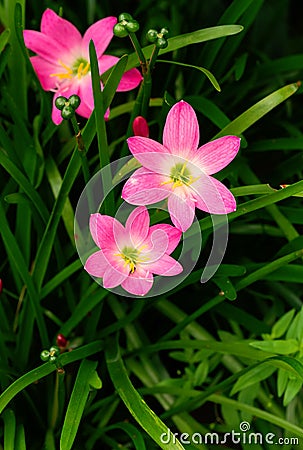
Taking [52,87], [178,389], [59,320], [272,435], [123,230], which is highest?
[52,87]

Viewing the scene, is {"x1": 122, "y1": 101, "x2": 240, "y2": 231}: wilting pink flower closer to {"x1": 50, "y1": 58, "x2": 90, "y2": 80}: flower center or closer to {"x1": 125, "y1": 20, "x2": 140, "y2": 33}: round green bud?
{"x1": 125, "y1": 20, "x2": 140, "y2": 33}: round green bud

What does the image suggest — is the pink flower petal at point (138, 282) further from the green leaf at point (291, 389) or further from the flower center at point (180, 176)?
the green leaf at point (291, 389)

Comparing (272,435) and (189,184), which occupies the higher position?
(189,184)

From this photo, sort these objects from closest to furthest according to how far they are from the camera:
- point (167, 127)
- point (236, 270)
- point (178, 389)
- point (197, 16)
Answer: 1. point (167, 127)
2. point (236, 270)
3. point (178, 389)
4. point (197, 16)

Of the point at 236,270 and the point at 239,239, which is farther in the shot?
the point at 239,239

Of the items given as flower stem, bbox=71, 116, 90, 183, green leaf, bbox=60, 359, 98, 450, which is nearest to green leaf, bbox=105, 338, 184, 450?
green leaf, bbox=60, 359, 98, 450

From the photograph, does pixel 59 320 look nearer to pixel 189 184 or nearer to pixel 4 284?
pixel 4 284

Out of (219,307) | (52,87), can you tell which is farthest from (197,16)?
(219,307)

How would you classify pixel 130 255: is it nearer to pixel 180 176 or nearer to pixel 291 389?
pixel 180 176
